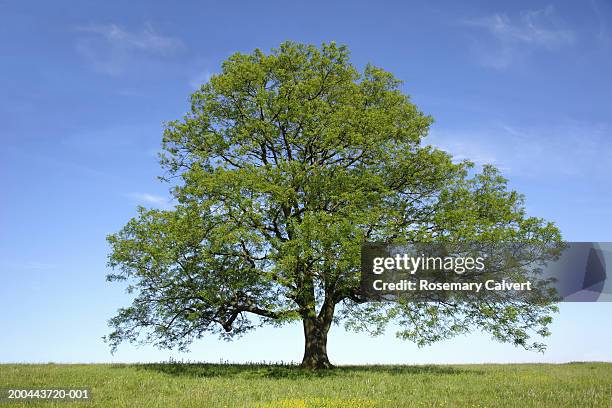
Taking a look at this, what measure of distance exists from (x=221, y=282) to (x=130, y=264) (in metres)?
4.91

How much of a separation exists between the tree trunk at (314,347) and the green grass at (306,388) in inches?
52.0

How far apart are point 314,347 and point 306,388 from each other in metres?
9.06

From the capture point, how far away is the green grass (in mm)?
17656

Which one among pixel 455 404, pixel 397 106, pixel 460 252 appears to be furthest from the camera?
A: pixel 397 106

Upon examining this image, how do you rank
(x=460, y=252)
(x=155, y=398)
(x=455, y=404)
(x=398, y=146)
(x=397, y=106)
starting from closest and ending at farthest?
(x=455, y=404) → (x=155, y=398) → (x=460, y=252) → (x=398, y=146) → (x=397, y=106)

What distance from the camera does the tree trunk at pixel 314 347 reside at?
1171 inches

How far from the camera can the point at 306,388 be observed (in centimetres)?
2084

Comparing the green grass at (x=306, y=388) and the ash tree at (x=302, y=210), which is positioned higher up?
the ash tree at (x=302, y=210)

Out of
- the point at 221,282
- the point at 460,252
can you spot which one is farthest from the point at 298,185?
the point at 460,252

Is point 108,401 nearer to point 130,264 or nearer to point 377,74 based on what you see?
point 130,264

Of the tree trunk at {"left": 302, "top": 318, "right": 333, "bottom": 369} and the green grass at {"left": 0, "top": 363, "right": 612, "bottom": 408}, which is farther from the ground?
the tree trunk at {"left": 302, "top": 318, "right": 333, "bottom": 369}

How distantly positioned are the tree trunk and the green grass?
1320mm

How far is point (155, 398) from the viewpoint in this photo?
18.9 metres

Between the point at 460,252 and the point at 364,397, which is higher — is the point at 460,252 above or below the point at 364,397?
above
